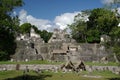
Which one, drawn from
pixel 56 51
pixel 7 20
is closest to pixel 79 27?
pixel 56 51

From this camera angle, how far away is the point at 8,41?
99.6 ft

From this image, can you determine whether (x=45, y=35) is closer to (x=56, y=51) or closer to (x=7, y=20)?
(x=56, y=51)

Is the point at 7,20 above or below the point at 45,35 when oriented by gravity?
below

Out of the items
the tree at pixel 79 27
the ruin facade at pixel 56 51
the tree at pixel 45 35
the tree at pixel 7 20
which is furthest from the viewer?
the tree at pixel 45 35

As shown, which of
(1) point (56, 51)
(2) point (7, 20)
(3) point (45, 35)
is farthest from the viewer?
(3) point (45, 35)

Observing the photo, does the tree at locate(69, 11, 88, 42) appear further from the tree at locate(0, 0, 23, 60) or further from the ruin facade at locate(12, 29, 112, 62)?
the tree at locate(0, 0, 23, 60)

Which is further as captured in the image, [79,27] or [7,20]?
[79,27]

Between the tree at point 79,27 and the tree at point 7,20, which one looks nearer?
the tree at point 7,20

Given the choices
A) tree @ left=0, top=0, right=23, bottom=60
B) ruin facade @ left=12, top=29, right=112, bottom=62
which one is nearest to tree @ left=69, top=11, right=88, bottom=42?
→ ruin facade @ left=12, top=29, right=112, bottom=62

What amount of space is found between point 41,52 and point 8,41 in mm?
38647

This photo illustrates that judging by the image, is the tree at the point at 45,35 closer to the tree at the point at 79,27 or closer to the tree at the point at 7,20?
the tree at the point at 79,27

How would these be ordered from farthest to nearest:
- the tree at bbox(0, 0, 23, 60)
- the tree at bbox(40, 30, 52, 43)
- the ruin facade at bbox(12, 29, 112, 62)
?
1. the tree at bbox(40, 30, 52, 43)
2. the ruin facade at bbox(12, 29, 112, 62)
3. the tree at bbox(0, 0, 23, 60)

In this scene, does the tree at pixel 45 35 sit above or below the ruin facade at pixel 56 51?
above

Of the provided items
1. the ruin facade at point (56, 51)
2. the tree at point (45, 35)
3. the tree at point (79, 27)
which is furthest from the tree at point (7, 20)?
the tree at point (45, 35)
